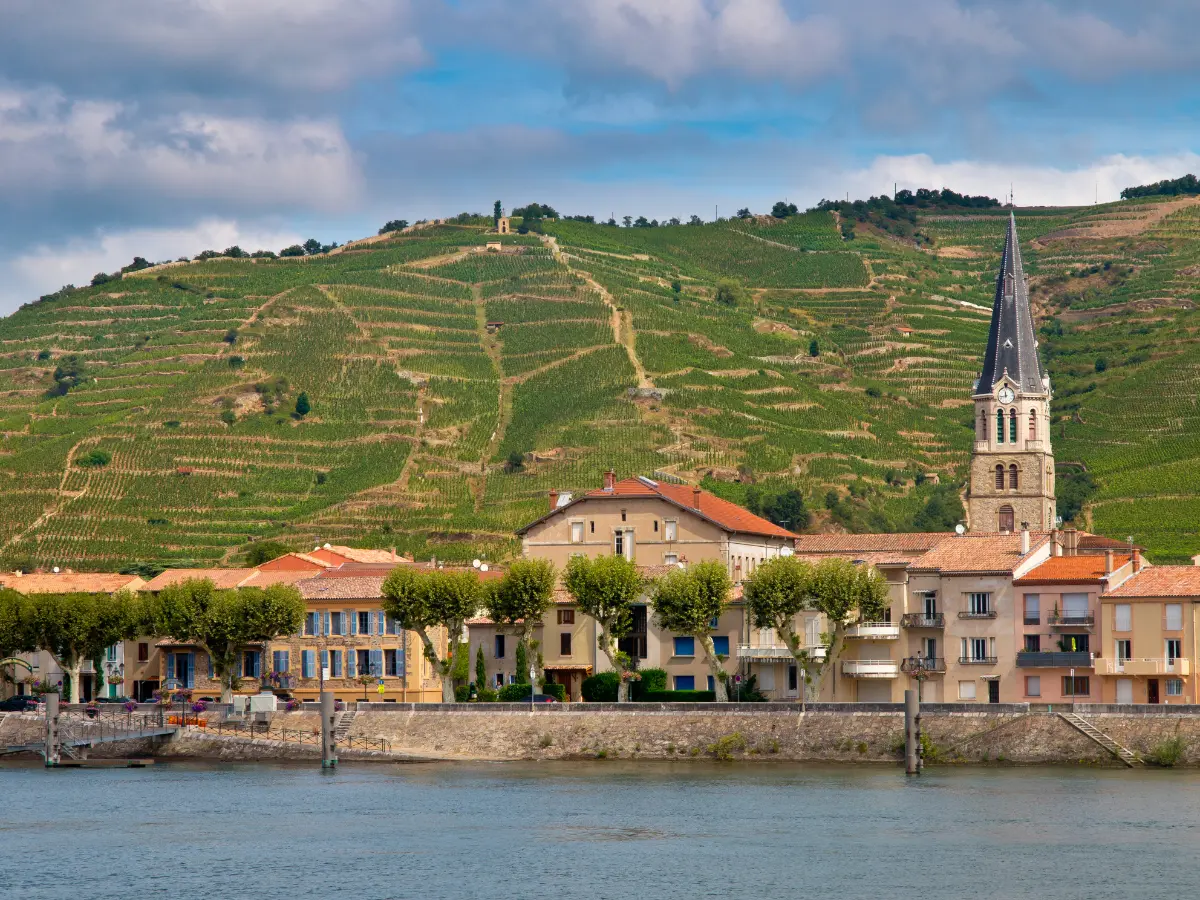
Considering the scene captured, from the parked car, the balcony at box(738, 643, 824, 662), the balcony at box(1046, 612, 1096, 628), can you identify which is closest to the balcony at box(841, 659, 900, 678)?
the balcony at box(738, 643, 824, 662)

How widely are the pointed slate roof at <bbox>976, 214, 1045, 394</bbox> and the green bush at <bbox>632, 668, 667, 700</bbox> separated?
3936 centimetres

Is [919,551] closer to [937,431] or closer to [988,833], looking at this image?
[988,833]

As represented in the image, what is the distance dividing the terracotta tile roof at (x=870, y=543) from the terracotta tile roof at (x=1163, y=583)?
1384 centimetres

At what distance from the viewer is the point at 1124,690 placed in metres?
79.5

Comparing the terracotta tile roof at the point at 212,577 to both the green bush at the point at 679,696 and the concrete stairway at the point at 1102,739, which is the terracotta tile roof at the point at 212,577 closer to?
the green bush at the point at 679,696

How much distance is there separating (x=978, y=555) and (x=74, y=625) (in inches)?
1565

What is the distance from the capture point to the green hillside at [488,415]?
5423 inches

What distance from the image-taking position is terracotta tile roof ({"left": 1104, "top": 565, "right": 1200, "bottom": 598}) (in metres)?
79.0

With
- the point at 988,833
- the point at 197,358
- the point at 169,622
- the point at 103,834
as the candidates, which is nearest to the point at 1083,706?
the point at 988,833

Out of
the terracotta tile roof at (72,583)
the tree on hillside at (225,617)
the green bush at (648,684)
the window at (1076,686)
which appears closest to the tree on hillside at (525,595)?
the green bush at (648,684)

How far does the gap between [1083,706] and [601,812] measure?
19.3 metres

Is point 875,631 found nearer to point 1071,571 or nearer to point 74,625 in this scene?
point 1071,571

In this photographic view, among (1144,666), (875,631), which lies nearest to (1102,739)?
(1144,666)

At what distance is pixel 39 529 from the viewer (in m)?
137
